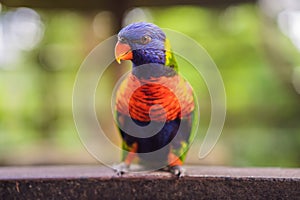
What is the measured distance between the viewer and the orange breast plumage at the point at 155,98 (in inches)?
45.1

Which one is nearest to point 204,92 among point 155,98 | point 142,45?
point 155,98

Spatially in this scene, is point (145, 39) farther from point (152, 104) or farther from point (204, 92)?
point (204, 92)

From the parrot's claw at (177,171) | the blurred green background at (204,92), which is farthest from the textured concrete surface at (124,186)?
the blurred green background at (204,92)

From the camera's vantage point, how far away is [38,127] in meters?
4.84

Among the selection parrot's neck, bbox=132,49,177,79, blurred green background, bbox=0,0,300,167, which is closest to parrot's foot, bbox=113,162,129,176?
parrot's neck, bbox=132,49,177,79

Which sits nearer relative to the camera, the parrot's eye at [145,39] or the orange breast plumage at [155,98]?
the parrot's eye at [145,39]

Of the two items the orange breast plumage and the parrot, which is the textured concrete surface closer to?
the parrot

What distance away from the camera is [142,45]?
105 centimetres

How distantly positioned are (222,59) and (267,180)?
336 centimetres

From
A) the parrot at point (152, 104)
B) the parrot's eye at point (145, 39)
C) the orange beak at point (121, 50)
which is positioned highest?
the parrot's eye at point (145, 39)

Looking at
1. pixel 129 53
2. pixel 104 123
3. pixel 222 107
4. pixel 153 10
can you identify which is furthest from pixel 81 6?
pixel 129 53

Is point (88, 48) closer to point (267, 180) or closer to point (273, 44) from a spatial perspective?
point (273, 44)

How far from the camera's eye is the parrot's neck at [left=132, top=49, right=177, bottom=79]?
1.09 metres

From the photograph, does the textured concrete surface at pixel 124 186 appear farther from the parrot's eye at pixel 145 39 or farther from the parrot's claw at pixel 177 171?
the parrot's eye at pixel 145 39
